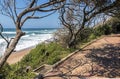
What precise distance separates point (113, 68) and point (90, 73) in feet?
4.58

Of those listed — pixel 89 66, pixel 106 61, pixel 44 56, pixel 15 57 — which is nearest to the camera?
pixel 89 66

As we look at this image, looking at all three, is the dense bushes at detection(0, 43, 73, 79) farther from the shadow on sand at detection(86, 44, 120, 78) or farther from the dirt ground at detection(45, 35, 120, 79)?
the shadow on sand at detection(86, 44, 120, 78)

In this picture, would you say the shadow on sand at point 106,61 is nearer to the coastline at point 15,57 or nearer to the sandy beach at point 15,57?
the coastline at point 15,57

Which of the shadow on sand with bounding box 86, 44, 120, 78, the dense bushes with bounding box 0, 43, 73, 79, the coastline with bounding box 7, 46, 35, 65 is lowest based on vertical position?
the coastline with bounding box 7, 46, 35, 65

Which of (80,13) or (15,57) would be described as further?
(15,57)

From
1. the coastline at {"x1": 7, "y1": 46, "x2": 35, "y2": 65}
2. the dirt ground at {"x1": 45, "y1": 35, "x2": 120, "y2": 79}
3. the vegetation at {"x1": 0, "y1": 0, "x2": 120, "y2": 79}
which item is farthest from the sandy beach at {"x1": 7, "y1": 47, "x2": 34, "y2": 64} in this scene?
the dirt ground at {"x1": 45, "y1": 35, "x2": 120, "y2": 79}

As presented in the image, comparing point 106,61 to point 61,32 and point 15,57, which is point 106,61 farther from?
point 15,57

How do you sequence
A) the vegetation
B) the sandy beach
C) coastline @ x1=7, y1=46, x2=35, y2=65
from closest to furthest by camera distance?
the vegetation
coastline @ x1=7, y1=46, x2=35, y2=65
the sandy beach

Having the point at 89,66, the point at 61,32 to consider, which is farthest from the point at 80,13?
the point at 89,66

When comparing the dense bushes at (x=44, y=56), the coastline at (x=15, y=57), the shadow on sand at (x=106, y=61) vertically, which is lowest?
the coastline at (x=15, y=57)

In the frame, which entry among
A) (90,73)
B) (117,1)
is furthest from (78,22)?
(90,73)

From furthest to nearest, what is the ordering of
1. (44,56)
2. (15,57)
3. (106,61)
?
1. (15,57)
2. (44,56)
3. (106,61)

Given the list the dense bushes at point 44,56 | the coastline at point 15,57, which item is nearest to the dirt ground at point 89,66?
the dense bushes at point 44,56

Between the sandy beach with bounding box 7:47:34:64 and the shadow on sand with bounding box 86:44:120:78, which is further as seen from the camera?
the sandy beach with bounding box 7:47:34:64
